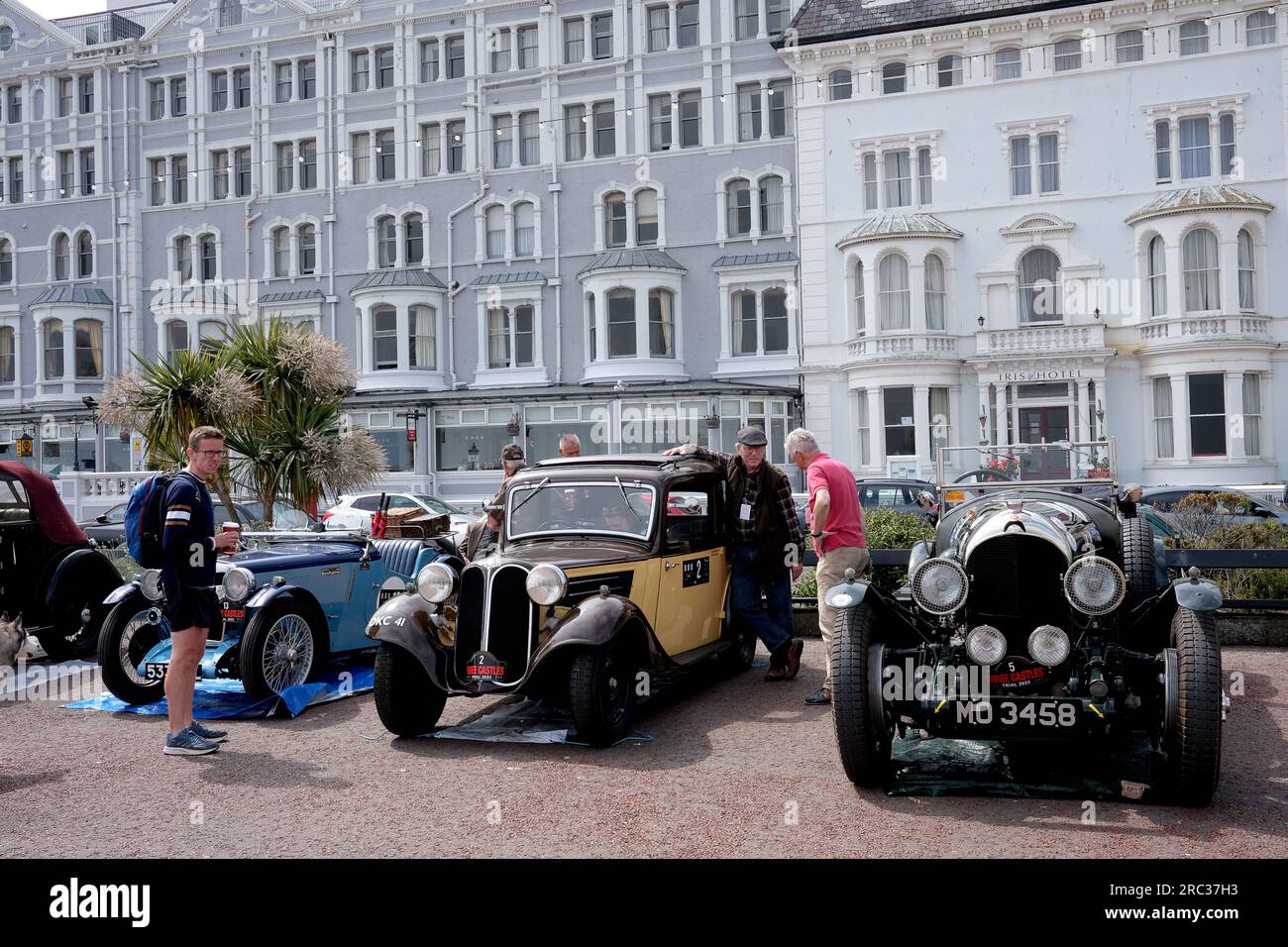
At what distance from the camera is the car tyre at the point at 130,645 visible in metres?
8.00

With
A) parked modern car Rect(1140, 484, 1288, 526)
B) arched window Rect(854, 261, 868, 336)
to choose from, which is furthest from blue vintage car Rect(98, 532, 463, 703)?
arched window Rect(854, 261, 868, 336)

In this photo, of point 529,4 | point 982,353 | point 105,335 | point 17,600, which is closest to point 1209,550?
point 17,600

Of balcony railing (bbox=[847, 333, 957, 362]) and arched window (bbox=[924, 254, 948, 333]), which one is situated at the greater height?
arched window (bbox=[924, 254, 948, 333])

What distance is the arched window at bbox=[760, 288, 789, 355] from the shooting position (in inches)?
Answer: 1207

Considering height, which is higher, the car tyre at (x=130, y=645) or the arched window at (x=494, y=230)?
the arched window at (x=494, y=230)

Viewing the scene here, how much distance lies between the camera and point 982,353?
1088 inches

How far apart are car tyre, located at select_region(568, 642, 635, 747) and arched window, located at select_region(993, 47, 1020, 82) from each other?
25226mm

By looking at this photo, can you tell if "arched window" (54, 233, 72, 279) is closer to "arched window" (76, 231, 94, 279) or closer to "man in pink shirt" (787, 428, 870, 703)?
"arched window" (76, 231, 94, 279)

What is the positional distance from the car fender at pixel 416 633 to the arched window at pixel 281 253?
2977 centimetres

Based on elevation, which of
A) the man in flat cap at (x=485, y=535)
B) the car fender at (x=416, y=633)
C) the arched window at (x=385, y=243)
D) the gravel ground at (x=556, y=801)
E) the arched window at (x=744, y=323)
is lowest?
the gravel ground at (x=556, y=801)

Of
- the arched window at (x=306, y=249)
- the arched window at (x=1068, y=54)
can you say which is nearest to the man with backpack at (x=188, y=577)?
the arched window at (x=1068, y=54)

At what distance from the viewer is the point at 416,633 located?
7.10m

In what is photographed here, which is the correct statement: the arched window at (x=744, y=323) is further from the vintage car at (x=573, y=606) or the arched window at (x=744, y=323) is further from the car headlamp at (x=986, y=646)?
the car headlamp at (x=986, y=646)

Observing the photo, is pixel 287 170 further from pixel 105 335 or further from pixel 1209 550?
pixel 1209 550
